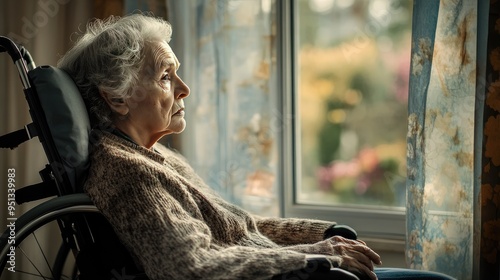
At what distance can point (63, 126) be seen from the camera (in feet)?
5.18

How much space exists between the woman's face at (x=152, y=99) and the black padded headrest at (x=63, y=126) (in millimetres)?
185

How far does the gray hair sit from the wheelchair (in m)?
0.08

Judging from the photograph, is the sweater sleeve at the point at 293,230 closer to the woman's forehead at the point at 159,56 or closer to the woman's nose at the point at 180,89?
the woman's nose at the point at 180,89

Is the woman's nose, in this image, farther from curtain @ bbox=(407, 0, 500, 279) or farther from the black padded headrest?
curtain @ bbox=(407, 0, 500, 279)

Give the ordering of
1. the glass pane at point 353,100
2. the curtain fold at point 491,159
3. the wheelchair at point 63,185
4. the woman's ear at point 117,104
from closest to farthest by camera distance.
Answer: the wheelchair at point 63,185, the woman's ear at point 117,104, the curtain fold at point 491,159, the glass pane at point 353,100

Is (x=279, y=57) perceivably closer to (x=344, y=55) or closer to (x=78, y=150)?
(x=344, y=55)

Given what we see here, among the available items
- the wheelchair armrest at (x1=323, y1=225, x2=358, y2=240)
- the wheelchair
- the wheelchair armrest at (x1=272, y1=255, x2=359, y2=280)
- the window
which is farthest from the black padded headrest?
the window

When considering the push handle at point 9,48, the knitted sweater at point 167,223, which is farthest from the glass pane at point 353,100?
the push handle at point 9,48

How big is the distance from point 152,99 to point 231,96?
90 cm

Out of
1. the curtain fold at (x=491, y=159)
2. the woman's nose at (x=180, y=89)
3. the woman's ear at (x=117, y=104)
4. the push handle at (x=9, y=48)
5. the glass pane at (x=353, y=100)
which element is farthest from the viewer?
the glass pane at (x=353, y=100)

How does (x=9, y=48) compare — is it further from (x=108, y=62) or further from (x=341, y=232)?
(x=341, y=232)

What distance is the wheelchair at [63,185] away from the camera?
4.96ft

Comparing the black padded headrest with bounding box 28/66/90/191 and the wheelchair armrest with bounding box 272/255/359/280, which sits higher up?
the black padded headrest with bounding box 28/66/90/191

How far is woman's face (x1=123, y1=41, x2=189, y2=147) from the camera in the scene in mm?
1762
